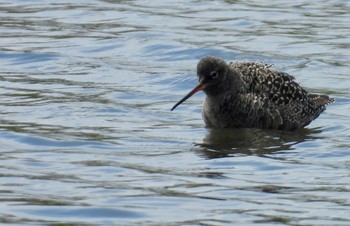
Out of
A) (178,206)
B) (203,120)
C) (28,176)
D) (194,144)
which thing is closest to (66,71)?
(203,120)

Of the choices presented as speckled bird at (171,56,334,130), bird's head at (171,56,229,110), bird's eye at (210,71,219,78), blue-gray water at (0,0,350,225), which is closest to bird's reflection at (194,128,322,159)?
blue-gray water at (0,0,350,225)

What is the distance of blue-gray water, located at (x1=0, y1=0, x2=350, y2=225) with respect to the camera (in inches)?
475

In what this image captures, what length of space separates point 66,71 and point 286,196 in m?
8.10

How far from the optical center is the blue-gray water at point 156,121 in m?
12.1

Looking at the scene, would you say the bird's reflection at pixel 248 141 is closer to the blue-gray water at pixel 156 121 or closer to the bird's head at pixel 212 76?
the blue-gray water at pixel 156 121

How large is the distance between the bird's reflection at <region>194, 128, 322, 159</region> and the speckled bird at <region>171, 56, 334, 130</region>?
13 cm

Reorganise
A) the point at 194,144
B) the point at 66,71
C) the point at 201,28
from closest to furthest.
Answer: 1. the point at 194,144
2. the point at 66,71
3. the point at 201,28

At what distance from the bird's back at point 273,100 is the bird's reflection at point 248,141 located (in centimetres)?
14

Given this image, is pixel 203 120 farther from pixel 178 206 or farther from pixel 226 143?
pixel 178 206

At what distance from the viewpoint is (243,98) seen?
1664 cm

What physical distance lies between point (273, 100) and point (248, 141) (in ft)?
3.24

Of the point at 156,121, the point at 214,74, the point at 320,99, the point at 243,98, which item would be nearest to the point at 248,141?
the point at 243,98

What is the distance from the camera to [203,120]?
17.1 meters

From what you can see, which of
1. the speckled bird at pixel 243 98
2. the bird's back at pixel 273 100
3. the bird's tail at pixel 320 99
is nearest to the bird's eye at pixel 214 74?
the speckled bird at pixel 243 98
